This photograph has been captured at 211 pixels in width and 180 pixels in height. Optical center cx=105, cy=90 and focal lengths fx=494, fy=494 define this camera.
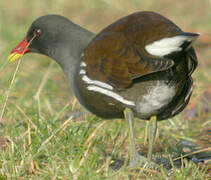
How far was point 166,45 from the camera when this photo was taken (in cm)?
374

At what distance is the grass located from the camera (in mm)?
3803

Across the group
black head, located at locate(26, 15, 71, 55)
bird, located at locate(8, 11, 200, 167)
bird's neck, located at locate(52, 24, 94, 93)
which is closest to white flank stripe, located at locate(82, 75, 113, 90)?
bird, located at locate(8, 11, 200, 167)

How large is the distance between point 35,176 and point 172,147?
1.59 metres

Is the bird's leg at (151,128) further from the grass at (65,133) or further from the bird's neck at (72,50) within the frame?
the bird's neck at (72,50)

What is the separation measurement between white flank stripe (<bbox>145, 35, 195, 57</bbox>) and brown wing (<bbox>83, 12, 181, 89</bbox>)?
41 mm

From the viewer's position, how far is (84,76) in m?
4.17

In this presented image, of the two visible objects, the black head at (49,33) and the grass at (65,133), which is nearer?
the grass at (65,133)

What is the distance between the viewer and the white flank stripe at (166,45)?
3657 millimetres

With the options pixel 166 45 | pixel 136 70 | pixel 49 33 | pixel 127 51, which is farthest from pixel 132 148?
pixel 49 33

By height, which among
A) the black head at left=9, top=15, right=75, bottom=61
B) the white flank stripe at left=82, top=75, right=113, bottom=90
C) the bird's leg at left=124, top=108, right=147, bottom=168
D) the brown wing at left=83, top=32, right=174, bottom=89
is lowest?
the bird's leg at left=124, top=108, right=147, bottom=168

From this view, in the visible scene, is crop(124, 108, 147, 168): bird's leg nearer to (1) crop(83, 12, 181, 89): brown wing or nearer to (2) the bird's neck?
(1) crop(83, 12, 181, 89): brown wing

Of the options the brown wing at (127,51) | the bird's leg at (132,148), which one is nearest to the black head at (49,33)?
the brown wing at (127,51)

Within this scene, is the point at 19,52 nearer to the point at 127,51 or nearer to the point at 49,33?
the point at 49,33

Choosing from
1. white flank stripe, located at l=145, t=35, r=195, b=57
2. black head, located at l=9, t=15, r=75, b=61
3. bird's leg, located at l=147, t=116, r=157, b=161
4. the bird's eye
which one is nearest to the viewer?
white flank stripe, located at l=145, t=35, r=195, b=57
